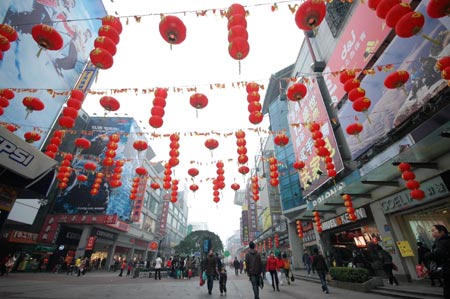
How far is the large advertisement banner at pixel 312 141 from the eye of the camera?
47.9ft

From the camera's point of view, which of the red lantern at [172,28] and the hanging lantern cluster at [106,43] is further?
the hanging lantern cluster at [106,43]

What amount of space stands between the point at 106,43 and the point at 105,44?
0.04 meters

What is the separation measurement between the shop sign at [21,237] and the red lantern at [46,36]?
21.5 metres

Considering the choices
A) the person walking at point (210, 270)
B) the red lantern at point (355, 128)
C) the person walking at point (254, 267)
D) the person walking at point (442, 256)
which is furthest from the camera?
the red lantern at point (355, 128)

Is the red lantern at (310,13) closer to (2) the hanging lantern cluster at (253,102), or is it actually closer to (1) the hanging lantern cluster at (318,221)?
(2) the hanging lantern cluster at (253,102)

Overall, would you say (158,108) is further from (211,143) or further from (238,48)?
(238,48)

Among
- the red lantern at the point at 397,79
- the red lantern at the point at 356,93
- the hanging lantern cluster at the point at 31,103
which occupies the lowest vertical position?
the red lantern at the point at 397,79

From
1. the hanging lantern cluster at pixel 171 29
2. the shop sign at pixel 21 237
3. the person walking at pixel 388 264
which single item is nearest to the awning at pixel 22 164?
the hanging lantern cluster at pixel 171 29

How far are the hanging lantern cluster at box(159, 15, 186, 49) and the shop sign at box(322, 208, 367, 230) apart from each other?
524 inches

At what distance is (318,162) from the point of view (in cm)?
1628

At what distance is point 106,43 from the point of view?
225 inches

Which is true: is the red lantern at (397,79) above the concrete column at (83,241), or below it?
above

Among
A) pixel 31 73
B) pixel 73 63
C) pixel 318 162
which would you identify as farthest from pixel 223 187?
pixel 73 63

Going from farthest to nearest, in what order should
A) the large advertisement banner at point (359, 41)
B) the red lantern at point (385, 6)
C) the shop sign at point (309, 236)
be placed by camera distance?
the shop sign at point (309, 236)
the large advertisement banner at point (359, 41)
the red lantern at point (385, 6)
